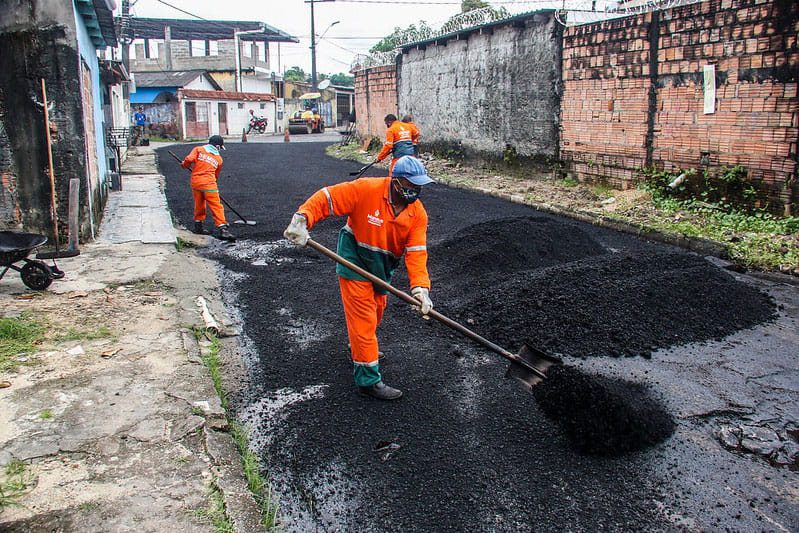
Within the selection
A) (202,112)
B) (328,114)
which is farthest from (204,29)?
(202,112)

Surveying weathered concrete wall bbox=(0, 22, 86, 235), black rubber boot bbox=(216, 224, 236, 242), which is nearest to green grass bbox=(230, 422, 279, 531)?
weathered concrete wall bbox=(0, 22, 86, 235)

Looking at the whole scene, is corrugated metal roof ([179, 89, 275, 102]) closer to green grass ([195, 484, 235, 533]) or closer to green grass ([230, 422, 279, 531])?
green grass ([230, 422, 279, 531])

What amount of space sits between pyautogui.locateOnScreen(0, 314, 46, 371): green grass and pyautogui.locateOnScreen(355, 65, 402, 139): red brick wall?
18.9 meters

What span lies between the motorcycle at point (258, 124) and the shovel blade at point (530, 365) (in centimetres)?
3851

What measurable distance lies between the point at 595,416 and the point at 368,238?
1.73m

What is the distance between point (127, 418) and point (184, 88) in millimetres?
35869

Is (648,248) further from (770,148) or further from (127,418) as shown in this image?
(127,418)

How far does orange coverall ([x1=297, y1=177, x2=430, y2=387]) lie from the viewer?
393cm

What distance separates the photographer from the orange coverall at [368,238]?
3.93 m

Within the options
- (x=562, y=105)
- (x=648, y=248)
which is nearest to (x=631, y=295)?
(x=648, y=248)

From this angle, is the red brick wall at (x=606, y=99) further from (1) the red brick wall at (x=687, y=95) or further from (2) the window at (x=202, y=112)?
(2) the window at (x=202, y=112)

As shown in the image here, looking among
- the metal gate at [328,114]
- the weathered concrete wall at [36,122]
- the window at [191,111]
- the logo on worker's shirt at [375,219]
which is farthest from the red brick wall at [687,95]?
the metal gate at [328,114]

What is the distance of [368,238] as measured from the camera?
4.02 metres

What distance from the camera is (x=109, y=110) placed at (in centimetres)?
1664
